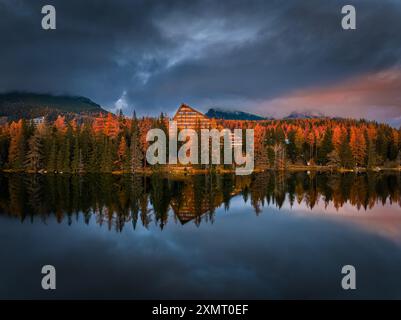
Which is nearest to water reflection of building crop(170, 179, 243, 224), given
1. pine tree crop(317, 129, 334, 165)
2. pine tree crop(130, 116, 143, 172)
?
pine tree crop(130, 116, 143, 172)

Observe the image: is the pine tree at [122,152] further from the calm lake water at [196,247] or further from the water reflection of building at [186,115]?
the calm lake water at [196,247]

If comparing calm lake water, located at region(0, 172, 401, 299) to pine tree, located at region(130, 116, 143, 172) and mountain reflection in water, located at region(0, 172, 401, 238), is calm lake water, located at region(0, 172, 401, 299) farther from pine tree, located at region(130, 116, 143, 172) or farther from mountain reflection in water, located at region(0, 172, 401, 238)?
pine tree, located at region(130, 116, 143, 172)

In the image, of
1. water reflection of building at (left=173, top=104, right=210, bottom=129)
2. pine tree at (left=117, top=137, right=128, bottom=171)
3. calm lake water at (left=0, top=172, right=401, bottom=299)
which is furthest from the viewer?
water reflection of building at (left=173, top=104, right=210, bottom=129)

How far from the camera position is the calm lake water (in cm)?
1243

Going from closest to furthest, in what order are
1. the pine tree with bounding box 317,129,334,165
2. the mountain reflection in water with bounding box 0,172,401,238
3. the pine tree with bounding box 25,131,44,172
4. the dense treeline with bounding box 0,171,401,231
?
the dense treeline with bounding box 0,171,401,231 < the mountain reflection in water with bounding box 0,172,401,238 < the pine tree with bounding box 25,131,44,172 < the pine tree with bounding box 317,129,334,165

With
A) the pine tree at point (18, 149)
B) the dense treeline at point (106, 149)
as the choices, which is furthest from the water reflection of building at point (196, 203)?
the pine tree at point (18, 149)

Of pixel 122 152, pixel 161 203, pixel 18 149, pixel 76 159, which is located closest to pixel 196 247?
pixel 161 203

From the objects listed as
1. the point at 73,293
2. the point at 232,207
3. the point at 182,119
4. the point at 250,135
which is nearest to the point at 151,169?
the point at 182,119

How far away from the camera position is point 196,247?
17719 millimetres

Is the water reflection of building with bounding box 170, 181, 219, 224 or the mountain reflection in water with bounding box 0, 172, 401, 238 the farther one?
the water reflection of building with bounding box 170, 181, 219, 224

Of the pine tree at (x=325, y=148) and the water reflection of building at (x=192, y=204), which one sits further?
the pine tree at (x=325, y=148)

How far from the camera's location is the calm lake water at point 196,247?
12.4 metres

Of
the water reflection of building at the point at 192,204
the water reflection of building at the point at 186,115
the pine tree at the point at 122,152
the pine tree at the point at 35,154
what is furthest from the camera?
the water reflection of building at the point at 186,115
